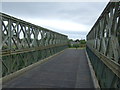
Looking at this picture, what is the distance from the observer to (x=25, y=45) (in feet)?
33.3

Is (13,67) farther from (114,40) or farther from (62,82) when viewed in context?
(114,40)

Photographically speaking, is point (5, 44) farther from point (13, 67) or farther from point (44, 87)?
point (44, 87)

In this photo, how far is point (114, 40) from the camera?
3479mm

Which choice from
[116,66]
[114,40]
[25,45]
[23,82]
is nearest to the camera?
[116,66]

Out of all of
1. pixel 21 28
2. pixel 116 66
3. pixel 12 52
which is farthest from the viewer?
pixel 21 28

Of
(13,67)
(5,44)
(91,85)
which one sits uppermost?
(5,44)

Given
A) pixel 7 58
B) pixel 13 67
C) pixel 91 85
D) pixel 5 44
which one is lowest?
pixel 91 85

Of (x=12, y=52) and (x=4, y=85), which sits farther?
(x=12, y=52)

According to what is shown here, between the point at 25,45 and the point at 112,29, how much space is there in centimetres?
731

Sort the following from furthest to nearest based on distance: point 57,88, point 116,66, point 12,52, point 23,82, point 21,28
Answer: point 21,28 → point 12,52 → point 23,82 → point 57,88 → point 116,66

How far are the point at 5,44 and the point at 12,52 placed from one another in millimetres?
635

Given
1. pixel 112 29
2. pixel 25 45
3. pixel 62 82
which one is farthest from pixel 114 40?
pixel 25 45

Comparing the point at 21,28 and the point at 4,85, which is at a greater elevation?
the point at 21,28

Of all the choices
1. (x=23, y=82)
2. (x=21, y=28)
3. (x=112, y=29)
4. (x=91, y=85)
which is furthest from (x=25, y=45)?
(x=112, y=29)
